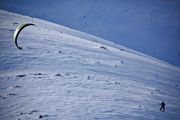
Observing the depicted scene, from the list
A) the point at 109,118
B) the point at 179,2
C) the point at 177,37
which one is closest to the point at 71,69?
the point at 109,118

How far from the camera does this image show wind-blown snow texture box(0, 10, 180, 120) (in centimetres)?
1407

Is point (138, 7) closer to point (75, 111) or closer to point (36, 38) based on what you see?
point (36, 38)

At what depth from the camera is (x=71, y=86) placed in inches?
707

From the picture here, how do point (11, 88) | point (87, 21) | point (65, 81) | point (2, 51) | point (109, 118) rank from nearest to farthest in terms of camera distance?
point (109, 118), point (11, 88), point (65, 81), point (2, 51), point (87, 21)

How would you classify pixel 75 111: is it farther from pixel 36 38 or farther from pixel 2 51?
pixel 36 38

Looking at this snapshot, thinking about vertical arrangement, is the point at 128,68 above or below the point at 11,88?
above

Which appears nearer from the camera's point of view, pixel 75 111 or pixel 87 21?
pixel 75 111

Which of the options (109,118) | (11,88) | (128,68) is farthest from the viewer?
(128,68)

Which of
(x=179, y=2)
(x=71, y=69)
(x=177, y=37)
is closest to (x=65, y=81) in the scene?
(x=71, y=69)

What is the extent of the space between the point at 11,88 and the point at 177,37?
193ft

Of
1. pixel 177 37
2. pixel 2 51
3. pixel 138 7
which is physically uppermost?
Result: pixel 138 7

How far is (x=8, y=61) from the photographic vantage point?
19.8 metres

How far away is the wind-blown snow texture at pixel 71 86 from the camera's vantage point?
1407cm

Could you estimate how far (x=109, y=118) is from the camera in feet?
45.6
